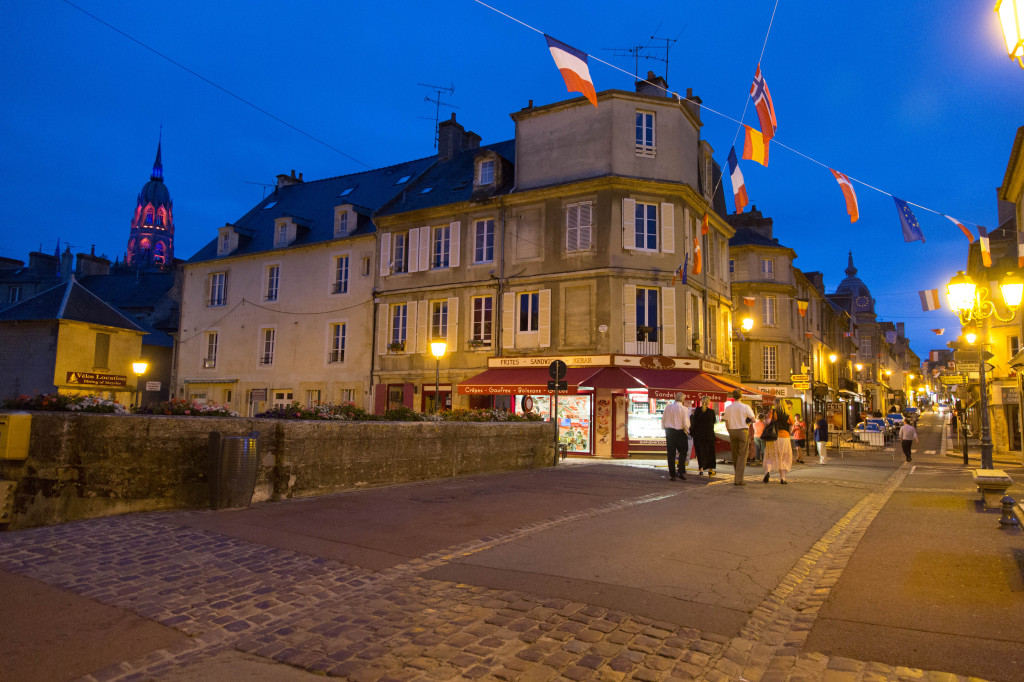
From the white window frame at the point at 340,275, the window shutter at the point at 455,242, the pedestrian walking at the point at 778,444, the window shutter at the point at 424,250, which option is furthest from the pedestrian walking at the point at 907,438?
the white window frame at the point at 340,275

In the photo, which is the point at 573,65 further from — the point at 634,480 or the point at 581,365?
the point at 581,365

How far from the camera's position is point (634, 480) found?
462 inches

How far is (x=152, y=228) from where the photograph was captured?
141 m

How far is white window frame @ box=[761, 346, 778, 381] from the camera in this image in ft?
122

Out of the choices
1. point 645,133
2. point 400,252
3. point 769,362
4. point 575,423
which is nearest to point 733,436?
point 575,423

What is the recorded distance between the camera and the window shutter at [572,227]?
21828mm

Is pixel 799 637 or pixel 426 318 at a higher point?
pixel 426 318

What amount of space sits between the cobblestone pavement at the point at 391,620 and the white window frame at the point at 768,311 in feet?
110

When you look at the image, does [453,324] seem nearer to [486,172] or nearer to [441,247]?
[441,247]

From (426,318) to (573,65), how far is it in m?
15.6

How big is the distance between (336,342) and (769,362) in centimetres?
2388

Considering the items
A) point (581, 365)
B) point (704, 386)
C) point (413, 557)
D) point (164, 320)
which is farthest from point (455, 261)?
point (164, 320)

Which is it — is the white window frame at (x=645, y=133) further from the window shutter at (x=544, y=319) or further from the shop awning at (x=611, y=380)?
the shop awning at (x=611, y=380)

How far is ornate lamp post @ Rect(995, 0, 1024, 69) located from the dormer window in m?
20.4
